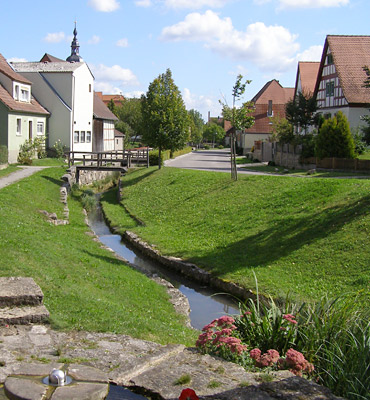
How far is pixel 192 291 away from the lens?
1593 cm

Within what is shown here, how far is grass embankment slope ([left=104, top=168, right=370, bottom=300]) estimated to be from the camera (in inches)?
582

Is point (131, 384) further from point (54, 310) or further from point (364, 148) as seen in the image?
point (364, 148)

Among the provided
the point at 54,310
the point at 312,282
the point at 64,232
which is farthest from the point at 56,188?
the point at 54,310

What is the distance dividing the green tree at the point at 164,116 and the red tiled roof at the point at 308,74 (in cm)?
2104

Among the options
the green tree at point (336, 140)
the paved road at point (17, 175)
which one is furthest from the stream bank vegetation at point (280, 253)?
the green tree at point (336, 140)

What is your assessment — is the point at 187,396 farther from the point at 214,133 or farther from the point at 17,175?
the point at 214,133

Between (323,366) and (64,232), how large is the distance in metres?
14.4

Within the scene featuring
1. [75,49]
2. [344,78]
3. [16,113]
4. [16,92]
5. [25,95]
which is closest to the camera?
[16,113]

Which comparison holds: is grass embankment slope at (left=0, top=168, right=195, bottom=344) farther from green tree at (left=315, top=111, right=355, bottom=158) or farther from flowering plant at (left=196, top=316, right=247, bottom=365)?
green tree at (left=315, top=111, right=355, bottom=158)

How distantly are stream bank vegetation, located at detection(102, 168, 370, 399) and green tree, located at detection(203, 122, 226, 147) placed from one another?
86.6m

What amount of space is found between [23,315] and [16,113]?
3244 centimetres

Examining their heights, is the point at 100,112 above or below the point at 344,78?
below

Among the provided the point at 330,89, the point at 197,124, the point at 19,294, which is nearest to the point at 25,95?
the point at 330,89

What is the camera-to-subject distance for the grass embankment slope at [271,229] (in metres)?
14.8
